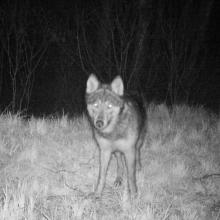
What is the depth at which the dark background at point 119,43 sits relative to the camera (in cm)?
1110

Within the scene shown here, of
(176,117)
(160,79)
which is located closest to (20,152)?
(176,117)

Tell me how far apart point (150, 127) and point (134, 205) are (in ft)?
11.2

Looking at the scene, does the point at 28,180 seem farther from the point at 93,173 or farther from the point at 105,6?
the point at 105,6

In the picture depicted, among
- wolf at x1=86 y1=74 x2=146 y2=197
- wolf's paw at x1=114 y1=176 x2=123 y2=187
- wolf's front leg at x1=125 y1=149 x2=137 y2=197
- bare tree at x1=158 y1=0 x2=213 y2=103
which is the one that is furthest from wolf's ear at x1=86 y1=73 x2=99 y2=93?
bare tree at x1=158 y1=0 x2=213 y2=103

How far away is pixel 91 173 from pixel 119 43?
27.1ft

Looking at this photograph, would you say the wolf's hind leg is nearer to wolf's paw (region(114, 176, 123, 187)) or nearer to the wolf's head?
wolf's paw (region(114, 176, 123, 187))

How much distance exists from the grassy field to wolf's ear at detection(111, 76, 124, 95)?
130 centimetres

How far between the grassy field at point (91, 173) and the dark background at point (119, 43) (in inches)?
132

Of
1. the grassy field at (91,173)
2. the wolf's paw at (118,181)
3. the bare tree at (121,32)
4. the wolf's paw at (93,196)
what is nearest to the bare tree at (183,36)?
the bare tree at (121,32)

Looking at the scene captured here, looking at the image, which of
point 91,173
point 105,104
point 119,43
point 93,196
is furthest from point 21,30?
point 93,196

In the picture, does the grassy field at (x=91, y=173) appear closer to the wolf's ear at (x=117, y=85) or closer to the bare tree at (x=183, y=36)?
the wolf's ear at (x=117, y=85)

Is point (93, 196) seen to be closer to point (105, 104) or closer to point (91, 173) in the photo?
point (91, 173)

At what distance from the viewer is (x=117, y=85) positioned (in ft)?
15.5

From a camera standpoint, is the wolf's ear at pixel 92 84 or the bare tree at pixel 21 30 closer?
the wolf's ear at pixel 92 84
